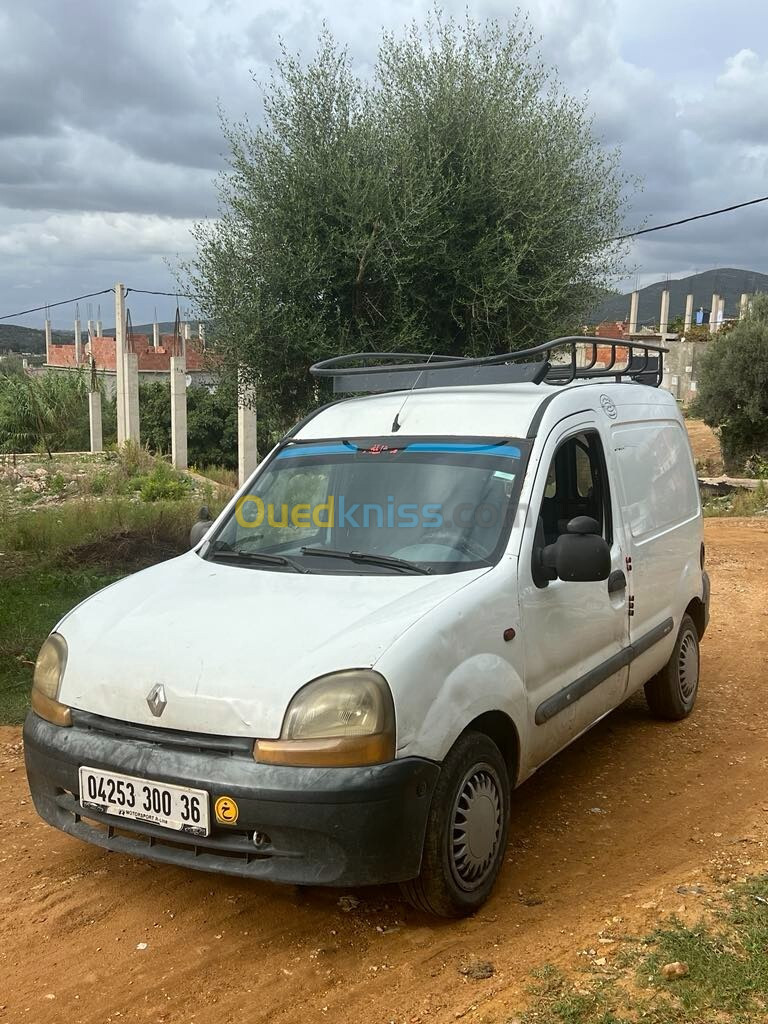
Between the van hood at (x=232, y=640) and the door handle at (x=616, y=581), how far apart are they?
3.72 feet

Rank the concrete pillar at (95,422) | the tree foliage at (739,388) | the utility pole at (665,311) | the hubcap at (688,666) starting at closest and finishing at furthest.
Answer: the hubcap at (688,666), the tree foliage at (739,388), the concrete pillar at (95,422), the utility pole at (665,311)

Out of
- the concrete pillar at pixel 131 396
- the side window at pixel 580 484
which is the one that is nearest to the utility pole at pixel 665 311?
the concrete pillar at pixel 131 396

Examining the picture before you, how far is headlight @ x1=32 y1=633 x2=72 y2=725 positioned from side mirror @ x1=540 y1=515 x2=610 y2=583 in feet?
6.52

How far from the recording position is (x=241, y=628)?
3354mm

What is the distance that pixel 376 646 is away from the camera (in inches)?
123

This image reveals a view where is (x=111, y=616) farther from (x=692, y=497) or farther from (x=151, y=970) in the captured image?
(x=692, y=497)

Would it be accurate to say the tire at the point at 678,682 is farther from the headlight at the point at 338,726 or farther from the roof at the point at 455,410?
the headlight at the point at 338,726

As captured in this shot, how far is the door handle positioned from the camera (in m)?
4.57

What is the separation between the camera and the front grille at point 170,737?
3.08m

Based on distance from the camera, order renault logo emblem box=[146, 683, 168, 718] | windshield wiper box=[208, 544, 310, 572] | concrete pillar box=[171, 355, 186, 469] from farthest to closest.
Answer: concrete pillar box=[171, 355, 186, 469] < windshield wiper box=[208, 544, 310, 572] < renault logo emblem box=[146, 683, 168, 718]

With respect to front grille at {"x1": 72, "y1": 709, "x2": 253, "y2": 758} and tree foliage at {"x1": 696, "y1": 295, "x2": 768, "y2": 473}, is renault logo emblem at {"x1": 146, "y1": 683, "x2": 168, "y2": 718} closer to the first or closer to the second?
front grille at {"x1": 72, "y1": 709, "x2": 253, "y2": 758}

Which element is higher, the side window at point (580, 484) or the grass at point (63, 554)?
the side window at point (580, 484)

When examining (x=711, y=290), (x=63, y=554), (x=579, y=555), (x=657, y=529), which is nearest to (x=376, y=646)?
(x=579, y=555)

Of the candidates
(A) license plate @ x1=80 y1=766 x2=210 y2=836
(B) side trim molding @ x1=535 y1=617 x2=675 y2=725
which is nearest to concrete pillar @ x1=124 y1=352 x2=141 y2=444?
(B) side trim molding @ x1=535 y1=617 x2=675 y2=725
